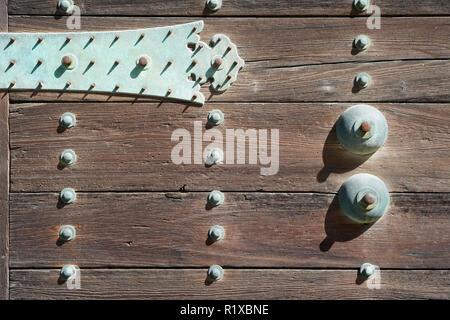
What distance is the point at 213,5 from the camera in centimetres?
131

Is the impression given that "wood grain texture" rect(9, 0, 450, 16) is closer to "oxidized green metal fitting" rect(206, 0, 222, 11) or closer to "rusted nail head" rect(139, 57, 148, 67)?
Answer: "oxidized green metal fitting" rect(206, 0, 222, 11)

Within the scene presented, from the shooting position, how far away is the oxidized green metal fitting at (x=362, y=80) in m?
1.31

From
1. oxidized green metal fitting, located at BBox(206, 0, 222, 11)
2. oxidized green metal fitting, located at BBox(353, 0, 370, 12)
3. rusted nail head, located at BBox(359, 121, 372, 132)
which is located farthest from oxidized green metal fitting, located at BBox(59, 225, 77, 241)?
oxidized green metal fitting, located at BBox(353, 0, 370, 12)

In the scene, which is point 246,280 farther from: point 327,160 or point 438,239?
point 438,239

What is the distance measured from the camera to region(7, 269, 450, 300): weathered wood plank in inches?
53.3

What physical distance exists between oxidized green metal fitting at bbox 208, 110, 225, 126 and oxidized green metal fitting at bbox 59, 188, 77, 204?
41cm

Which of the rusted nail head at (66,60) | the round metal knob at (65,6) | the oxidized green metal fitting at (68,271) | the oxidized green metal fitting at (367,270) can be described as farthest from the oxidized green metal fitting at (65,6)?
the oxidized green metal fitting at (367,270)

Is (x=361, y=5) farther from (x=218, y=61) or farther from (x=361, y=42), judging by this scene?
(x=218, y=61)

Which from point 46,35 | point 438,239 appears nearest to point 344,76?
point 438,239

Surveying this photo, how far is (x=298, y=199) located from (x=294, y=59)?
372 mm

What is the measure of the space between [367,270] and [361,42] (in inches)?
23.5


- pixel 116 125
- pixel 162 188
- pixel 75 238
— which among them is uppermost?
pixel 116 125

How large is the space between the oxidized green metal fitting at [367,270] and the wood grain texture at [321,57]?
17.5 inches

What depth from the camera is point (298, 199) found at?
1342 millimetres
